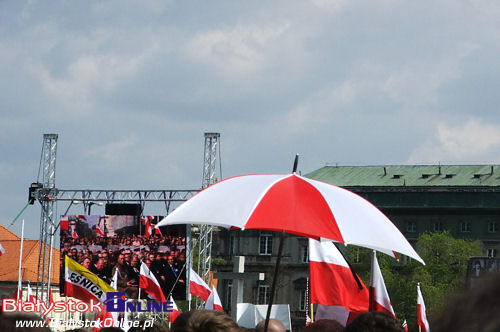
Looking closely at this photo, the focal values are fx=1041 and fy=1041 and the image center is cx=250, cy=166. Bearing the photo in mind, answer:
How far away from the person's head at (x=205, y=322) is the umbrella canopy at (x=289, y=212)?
2398mm

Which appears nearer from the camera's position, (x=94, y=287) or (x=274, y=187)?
(x=274, y=187)

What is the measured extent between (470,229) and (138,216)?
4382 centimetres

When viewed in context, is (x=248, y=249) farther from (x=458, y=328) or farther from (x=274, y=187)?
(x=458, y=328)

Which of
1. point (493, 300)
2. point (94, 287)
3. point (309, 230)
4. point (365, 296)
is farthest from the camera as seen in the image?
point (94, 287)

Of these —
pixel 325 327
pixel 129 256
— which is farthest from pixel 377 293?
pixel 129 256

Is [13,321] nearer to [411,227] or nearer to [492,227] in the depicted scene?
[492,227]

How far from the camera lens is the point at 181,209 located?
7570 millimetres

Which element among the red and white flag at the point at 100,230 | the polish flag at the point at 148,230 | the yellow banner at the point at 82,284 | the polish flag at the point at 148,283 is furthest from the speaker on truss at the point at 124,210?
the polish flag at the point at 148,283

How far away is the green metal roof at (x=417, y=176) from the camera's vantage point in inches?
3654

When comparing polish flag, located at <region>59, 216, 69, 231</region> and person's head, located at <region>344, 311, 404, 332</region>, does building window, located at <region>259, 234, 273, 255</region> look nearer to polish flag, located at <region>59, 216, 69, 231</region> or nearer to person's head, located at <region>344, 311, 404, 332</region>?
polish flag, located at <region>59, 216, 69, 231</region>

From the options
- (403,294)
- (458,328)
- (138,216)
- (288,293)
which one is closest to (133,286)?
(138,216)

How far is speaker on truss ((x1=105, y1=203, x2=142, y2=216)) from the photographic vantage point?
168 ft

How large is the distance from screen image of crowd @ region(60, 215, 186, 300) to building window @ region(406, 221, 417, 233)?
43303 millimetres

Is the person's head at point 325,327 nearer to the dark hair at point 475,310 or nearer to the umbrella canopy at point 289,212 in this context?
the umbrella canopy at point 289,212
